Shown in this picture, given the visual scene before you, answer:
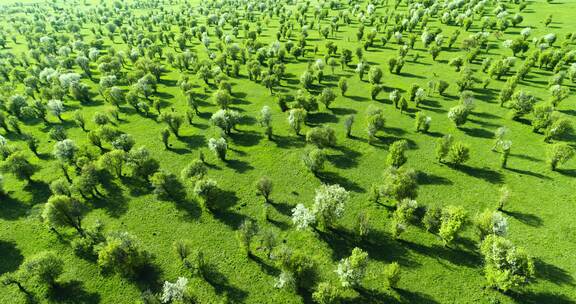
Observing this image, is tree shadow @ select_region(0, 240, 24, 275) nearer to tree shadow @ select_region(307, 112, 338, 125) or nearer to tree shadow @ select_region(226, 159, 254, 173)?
tree shadow @ select_region(226, 159, 254, 173)

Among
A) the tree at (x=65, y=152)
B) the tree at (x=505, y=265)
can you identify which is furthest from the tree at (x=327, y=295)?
the tree at (x=65, y=152)

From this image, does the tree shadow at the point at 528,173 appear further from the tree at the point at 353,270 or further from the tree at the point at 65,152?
the tree at the point at 65,152

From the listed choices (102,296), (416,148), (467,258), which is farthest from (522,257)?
(102,296)

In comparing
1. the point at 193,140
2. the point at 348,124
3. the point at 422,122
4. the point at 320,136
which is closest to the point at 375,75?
the point at 422,122

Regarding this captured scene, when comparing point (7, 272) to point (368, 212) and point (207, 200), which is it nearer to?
point (207, 200)

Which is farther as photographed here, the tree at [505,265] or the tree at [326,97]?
the tree at [326,97]

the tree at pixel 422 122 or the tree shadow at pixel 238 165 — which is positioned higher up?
the tree at pixel 422 122

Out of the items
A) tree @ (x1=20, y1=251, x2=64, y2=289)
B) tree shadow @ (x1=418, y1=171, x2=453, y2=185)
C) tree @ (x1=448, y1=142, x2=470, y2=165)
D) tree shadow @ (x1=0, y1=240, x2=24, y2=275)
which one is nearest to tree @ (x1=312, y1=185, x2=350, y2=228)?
tree shadow @ (x1=418, y1=171, x2=453, y2=185)

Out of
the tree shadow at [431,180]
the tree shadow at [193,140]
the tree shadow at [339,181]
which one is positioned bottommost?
the tree shadow at [339,181]

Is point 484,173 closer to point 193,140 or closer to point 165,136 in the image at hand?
point 193,140
